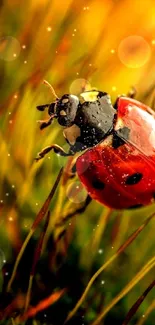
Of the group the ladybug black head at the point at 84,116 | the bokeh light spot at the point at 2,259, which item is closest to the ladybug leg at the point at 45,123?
the ladybug black head at the point at 84,116

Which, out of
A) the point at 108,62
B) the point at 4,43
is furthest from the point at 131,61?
the point at 4,43

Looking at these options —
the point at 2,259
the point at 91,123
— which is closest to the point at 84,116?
the point at 91,123

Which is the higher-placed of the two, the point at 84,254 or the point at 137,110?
the point at 137,110

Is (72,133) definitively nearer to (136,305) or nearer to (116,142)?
(116,142)

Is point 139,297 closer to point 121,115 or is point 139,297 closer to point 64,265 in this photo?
point 64,265

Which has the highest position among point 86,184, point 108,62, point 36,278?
point 108,62
